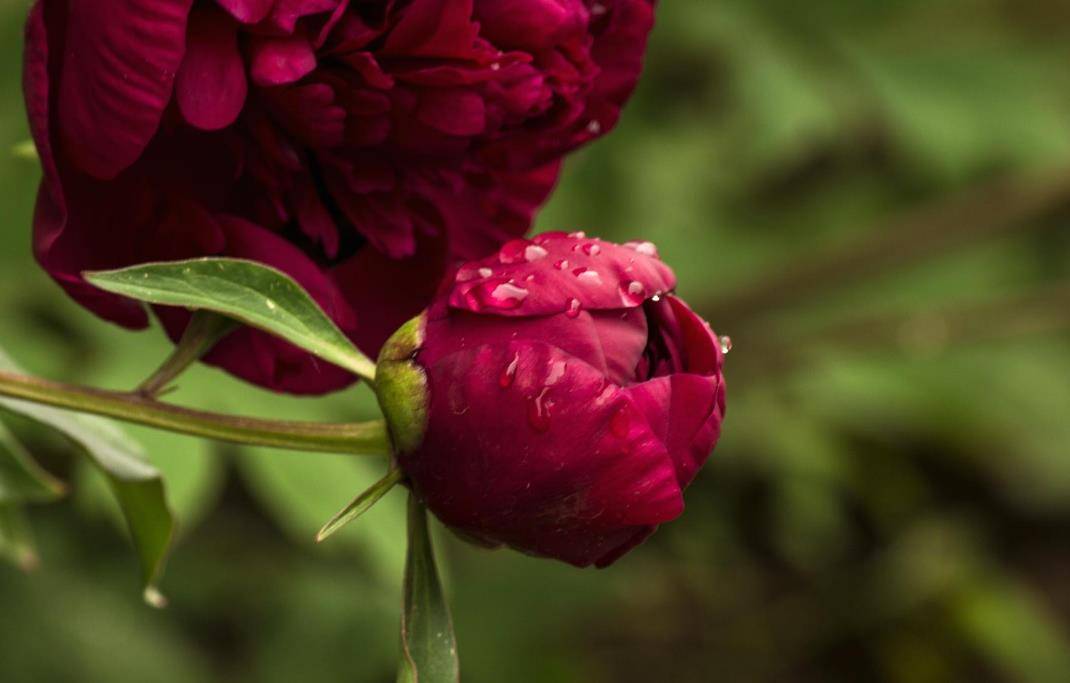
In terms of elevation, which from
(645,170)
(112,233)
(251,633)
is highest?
(112,233)

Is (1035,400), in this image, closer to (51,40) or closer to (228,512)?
(228,512)

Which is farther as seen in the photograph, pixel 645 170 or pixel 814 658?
pixel 814 658

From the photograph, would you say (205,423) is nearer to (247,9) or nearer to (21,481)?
(247,9)

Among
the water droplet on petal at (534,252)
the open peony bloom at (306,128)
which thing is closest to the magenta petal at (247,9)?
the open peony bloom at (306,128)

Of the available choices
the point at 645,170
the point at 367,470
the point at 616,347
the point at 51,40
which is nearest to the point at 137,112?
the point at 51,40

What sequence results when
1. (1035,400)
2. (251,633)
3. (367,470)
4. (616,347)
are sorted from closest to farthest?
(616,347), (367,470), (251,633), (1035,400)

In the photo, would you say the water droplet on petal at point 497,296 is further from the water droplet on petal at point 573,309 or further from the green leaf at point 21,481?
the green leaf at point 21,481

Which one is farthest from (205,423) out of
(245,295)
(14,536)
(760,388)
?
(760,388)

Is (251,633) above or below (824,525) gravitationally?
above
